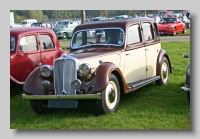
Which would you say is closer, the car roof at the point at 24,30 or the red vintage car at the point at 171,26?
the car roof at the point at 24,30

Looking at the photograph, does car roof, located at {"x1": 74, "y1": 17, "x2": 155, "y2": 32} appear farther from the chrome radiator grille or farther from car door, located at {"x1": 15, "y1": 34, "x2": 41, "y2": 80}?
the chrome radiator grille

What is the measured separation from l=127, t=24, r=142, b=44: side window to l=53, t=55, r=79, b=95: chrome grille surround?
164 centimetres

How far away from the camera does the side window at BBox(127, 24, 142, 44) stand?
7.34m

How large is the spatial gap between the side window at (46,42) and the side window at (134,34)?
7.69 ft

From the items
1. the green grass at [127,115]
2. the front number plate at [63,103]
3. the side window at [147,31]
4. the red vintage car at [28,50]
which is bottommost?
the green grass at [127,115]

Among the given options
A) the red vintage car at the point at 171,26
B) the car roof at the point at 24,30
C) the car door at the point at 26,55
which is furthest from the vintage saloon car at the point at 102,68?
the red vintage car at the point at 171,26

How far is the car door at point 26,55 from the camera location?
8016 mm

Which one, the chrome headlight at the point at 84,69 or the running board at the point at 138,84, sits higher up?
the chrome headlight at the point at 84,69

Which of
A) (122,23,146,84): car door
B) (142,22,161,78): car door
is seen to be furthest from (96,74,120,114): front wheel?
(142,22,161,78): car door

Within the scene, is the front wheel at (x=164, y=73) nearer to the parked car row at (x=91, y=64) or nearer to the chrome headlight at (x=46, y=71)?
the parked car row at (x=91, y=64)

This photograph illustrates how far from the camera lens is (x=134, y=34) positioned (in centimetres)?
754

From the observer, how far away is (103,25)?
737 cm

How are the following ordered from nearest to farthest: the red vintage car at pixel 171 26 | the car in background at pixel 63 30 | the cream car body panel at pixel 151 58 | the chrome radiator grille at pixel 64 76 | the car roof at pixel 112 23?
the chrome radiator grille at pixel 64 76 → the car roof at pixel 112 23 → the cream car body panel at pixel 151 58 → the red vintage car at pixel 171 26 → the car in background at pixel 63 30

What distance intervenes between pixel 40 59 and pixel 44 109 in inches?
87.0
